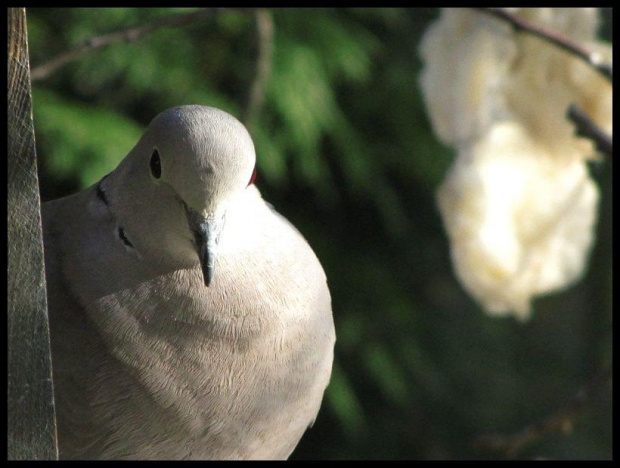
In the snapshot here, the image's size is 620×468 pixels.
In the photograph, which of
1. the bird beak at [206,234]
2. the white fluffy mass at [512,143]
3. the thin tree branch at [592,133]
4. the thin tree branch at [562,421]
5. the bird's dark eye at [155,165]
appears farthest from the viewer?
the white fluffy mass at [512,143]

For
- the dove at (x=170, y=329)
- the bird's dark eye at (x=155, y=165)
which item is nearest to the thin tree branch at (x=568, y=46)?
the dove at (x=170, y=329)

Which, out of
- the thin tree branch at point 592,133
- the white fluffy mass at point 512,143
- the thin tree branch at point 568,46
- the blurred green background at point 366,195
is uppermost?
the thin tree branch at point 568,46

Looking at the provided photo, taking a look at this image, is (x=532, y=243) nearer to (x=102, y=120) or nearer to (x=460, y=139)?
(x=460, y=139)

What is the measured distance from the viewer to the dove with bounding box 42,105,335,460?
1101 mm

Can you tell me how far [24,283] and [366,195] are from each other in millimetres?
2224

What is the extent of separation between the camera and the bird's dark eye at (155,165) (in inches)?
42.0

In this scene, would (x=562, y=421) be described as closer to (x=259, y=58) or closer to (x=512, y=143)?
(x=512, y=143)

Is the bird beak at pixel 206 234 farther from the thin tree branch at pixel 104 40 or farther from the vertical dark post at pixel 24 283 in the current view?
the thin tree branch at pixel 104 40

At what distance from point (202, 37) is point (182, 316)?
174 centimetres

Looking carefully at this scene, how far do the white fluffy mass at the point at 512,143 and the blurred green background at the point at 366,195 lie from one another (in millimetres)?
735

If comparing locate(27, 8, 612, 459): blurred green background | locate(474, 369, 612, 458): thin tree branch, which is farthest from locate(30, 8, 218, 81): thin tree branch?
locate(474, 369, 612, 458): thin tree branch

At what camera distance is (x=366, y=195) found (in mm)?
3043

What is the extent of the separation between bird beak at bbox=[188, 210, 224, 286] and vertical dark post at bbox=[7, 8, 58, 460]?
17cm

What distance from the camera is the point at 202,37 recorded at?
8.84ft
